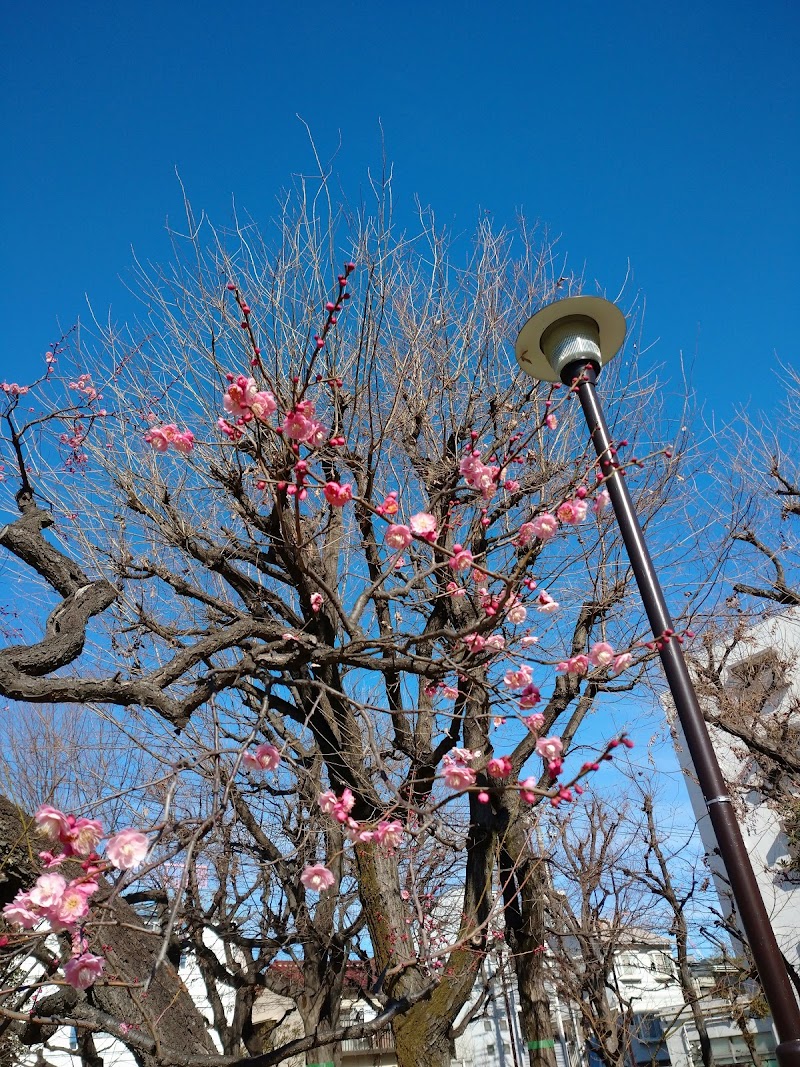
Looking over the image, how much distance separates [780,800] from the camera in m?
10.1

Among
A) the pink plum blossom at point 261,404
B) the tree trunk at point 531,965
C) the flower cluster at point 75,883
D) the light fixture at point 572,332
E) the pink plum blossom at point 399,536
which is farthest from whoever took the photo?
the tree trunk at point 531,965

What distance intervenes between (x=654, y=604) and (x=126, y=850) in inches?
92.9

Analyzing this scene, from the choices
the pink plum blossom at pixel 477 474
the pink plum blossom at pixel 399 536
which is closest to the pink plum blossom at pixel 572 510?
the pink plum blossom at pixel 477 474

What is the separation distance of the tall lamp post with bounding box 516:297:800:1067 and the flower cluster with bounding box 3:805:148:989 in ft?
6.71

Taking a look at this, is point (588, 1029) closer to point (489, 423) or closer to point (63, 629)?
point (489, 423)

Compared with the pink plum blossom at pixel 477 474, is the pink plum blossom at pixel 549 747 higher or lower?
lower

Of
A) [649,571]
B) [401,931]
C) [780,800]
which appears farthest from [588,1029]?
[649,571]

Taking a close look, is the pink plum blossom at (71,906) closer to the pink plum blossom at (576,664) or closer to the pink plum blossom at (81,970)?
the pink plum blossom at (81,970)

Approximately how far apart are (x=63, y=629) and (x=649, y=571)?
9.21 feet

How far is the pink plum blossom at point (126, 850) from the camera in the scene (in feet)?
8.11

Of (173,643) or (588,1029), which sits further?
(588,1029)

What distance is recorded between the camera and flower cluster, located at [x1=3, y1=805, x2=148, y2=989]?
2.40 meters

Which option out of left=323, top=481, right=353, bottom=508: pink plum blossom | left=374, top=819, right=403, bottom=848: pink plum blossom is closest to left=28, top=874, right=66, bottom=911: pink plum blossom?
left=374, top=819, right=403, bottom=848: pink plum blossom

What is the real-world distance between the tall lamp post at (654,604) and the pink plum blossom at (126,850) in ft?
6.54
